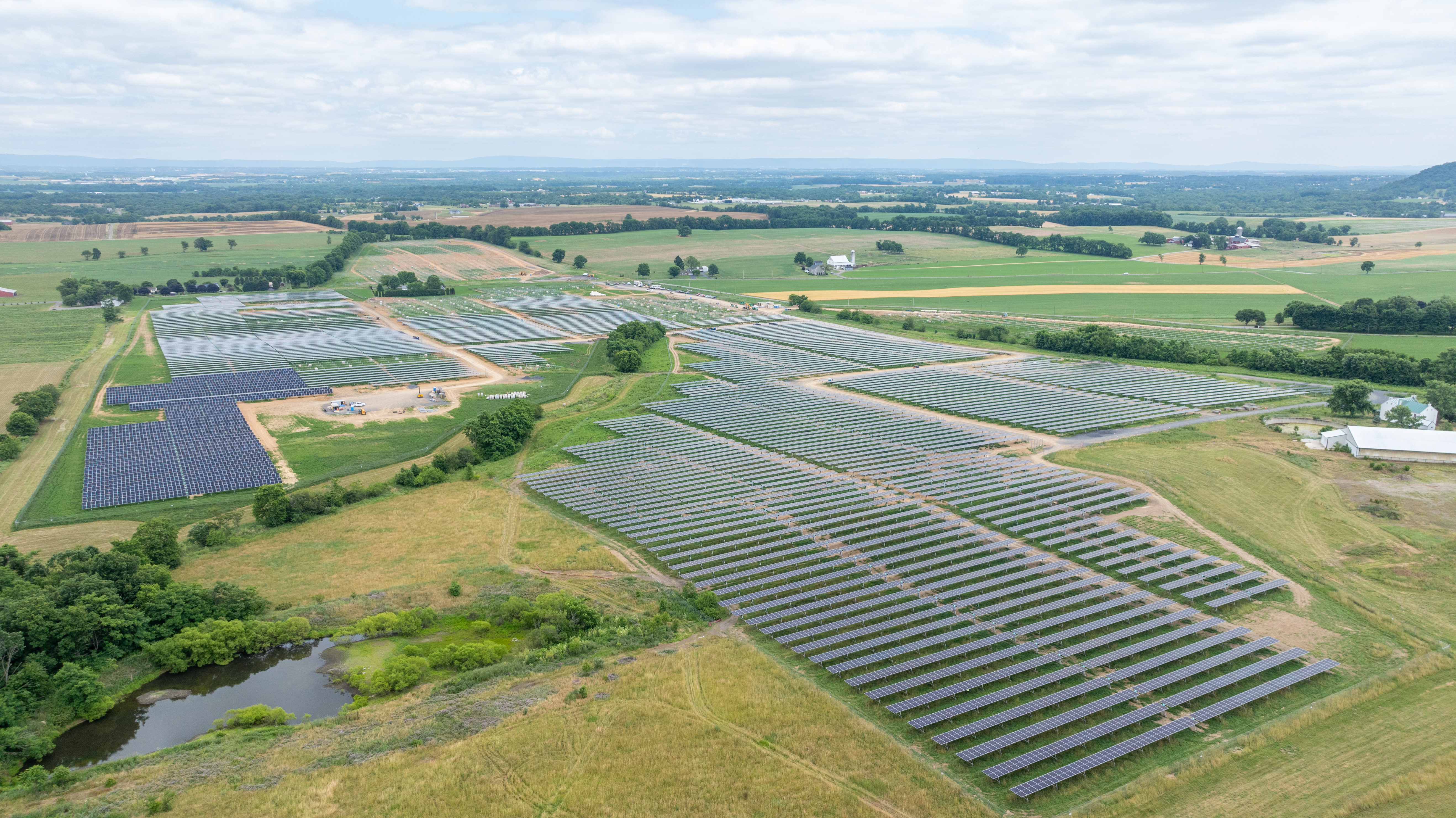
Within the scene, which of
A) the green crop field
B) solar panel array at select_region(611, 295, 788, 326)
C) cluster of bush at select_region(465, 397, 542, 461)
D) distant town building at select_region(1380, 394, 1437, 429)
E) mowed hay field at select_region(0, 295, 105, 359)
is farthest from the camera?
the green crop field

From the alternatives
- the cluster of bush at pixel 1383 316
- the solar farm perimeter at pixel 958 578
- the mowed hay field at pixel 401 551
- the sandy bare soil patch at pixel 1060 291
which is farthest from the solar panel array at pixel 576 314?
the cluster of bush at pixel 1383 316

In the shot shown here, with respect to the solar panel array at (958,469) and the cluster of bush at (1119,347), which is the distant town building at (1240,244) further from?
the solar panel array at (958,469)

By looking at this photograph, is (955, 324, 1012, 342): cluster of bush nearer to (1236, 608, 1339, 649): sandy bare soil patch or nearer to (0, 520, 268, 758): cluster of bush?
(1236, 608, 1339, 649): sandy bare soil patch

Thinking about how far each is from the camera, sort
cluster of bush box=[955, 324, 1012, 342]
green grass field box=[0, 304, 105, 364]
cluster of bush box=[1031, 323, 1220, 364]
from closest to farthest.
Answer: green grass field box=[0, 304, 105, 364] → cluster of bush box=[1031, 323, 1220, 364] → cluster of bush box=[955, 324, 1012, 342]

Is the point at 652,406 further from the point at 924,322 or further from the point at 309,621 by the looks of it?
the point at 924,322

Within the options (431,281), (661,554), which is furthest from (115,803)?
(431,281)

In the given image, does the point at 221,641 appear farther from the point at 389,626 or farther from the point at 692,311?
the point at 692,311

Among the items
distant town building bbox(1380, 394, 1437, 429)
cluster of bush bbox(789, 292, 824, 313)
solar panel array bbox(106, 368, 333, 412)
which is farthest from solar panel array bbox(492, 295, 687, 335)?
distant town building bbox(1380, 394, 1437, 429)
